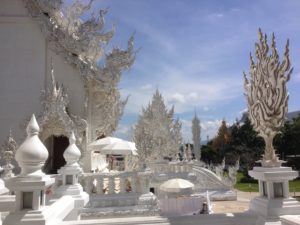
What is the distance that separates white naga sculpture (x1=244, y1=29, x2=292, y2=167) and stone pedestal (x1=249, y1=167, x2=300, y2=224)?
15 cm

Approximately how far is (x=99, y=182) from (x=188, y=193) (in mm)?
2904

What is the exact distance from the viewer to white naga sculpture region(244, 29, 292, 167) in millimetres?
4156

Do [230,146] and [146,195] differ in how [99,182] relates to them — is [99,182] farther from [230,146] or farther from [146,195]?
[230,146]

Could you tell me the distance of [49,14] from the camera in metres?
12.5

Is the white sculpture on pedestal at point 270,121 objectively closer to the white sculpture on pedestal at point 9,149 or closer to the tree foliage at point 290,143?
the white sculpture on pedestal at point 9,149

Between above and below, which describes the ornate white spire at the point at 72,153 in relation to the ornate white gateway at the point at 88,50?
below

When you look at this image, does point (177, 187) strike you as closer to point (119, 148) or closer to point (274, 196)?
point (119, 148)

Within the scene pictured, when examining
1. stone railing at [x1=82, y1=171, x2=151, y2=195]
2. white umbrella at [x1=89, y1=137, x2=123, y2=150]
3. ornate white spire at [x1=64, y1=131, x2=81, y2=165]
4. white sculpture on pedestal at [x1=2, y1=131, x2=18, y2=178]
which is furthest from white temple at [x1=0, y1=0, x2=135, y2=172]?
ornate white spire at [x1=64, y1=131, x2=81, y2=165]

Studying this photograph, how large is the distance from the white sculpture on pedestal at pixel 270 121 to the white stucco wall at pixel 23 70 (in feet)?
28.7

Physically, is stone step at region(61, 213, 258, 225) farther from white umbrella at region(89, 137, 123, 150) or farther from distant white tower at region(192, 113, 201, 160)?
distant white tower at region(192, 113, 201, 160)

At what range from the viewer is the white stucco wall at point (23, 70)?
1188 centimetres

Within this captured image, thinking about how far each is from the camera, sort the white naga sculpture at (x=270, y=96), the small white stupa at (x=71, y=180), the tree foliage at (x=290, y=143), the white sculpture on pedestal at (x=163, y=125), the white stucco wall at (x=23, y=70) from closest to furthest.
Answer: the white naga sculpture at (x=270, y=96), the small white stupa at (x=71, y=180), the white stucco wall at (x=23, y=70), the white sculpture on pedestal at (x=163, y=125), the tree foliage at (x=290, y=143)

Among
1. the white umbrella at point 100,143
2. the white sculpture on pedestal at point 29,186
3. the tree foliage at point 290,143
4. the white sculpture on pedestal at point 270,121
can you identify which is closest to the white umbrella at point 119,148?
the white umbrella at point 100,143

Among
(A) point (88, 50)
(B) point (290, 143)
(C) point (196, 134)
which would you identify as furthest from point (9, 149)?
(B) point (290, 143)
